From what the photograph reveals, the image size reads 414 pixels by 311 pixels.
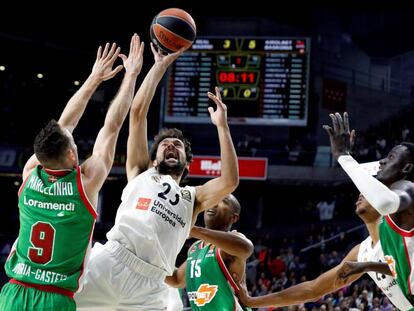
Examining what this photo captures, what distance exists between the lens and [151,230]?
4777mm

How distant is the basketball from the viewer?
19.0ft

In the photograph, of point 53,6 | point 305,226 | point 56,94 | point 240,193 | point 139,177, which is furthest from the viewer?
point 56,94

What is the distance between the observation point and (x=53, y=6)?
21.9 metres

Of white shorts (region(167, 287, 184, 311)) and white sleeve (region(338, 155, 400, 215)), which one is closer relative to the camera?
white sleeve (region(338, 155, 400, 215))

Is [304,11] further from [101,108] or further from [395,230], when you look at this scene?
[395,230]

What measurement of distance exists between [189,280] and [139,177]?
1106 mm

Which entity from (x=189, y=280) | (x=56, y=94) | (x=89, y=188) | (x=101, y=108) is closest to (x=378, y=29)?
(x=101, y=108)

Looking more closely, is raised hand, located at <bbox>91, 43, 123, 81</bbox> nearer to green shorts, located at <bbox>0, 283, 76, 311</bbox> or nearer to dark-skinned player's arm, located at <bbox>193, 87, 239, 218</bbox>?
dark-skinned player's arm, located at <bbox>193, 87, 239, 218</bbox>

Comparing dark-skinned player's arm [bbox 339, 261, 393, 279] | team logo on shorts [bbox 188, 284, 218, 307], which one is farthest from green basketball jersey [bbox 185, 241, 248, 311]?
dark-skinned player's arm [bbox 339, 261, 393, 279]

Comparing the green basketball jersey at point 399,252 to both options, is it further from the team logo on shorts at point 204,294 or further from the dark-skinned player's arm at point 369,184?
the team logo on shorts at point 204,294

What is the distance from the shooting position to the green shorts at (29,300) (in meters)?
4.12

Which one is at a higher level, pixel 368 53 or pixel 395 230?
pixel 368 53

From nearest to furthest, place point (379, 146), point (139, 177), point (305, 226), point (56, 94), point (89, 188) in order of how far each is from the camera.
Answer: point (89, 188) < point (139, 177) < point (379, 146) < point (305, 226) < point (56, 94)

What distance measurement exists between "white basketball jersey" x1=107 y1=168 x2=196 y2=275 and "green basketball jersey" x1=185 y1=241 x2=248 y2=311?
2.72 feet
